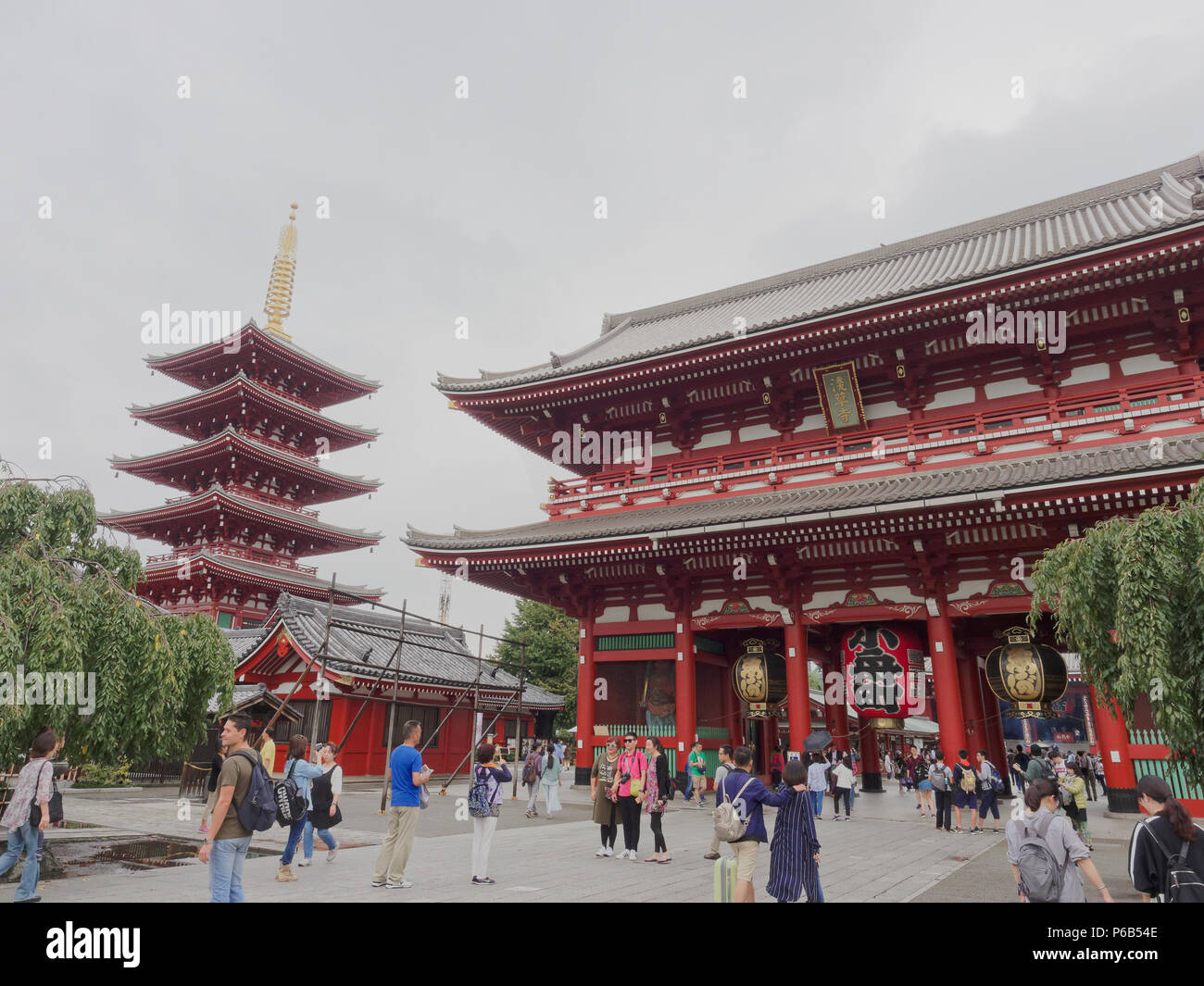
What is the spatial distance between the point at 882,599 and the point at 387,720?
655 inches

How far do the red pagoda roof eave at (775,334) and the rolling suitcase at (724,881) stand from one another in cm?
1289

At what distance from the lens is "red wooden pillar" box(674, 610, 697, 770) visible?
710 inches

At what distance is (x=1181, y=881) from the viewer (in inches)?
196

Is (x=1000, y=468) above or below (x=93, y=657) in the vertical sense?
above

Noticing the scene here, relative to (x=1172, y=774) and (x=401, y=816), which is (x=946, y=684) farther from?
(x=401, y=816)

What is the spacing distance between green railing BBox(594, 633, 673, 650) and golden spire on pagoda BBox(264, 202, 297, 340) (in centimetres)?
3122

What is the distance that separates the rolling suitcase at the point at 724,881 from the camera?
6.66m

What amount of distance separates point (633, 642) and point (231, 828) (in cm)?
1380

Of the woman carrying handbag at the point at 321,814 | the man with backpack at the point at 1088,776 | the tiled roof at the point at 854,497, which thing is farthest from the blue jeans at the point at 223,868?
the man with backpack at the point at 1088,776

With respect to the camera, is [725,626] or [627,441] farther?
[627,441]

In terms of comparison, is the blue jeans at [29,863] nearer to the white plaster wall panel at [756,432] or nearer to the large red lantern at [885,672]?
the large red lantern at [885,672]

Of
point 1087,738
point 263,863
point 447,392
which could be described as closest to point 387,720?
point 447,392

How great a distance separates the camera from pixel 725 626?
1848 cm
